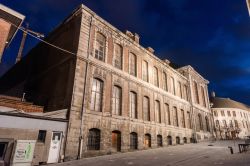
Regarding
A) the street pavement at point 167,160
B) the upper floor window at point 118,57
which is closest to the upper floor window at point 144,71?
the upper floor window at point 118,57

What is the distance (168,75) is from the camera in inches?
931

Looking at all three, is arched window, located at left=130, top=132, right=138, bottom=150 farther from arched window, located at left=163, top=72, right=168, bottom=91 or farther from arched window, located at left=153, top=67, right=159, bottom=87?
arched window, located at left=163, top=72, right=168, bottom=91

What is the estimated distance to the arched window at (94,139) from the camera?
12062 millimetres

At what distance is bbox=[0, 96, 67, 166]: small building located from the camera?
27.4 ft

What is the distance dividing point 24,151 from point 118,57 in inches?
436

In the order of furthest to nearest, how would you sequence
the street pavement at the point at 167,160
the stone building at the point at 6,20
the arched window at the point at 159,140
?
the arched window at the point at 159,140 < the stone building at the point at 6,20 < the street pavement at the point at 167,160

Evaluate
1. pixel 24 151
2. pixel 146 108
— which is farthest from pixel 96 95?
pixel 146 108

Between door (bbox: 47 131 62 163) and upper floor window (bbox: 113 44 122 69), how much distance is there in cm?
801

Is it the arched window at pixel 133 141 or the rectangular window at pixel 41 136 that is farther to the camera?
the arched window at pixel 133 141

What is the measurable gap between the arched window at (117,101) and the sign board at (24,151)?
6.83 meters

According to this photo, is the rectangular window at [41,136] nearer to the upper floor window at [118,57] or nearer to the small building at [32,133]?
the small building at [32,133]

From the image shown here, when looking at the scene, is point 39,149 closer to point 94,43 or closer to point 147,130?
point 94,43

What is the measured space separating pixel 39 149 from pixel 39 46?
13697 millimetres

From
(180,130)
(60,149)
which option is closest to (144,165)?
(60,149)
